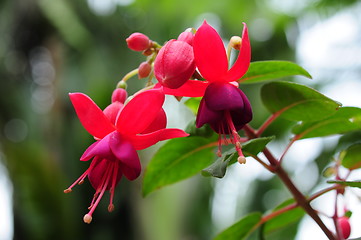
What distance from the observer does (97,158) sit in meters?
0.45

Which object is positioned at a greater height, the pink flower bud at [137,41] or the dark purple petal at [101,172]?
the pink flower bud at [137,41]

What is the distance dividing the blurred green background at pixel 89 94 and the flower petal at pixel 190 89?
1302 mm

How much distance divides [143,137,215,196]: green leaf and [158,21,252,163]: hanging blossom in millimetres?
182

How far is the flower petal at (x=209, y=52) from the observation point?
41cm

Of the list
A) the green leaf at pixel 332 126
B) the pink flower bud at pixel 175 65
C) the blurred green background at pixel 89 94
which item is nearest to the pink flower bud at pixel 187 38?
the pink flower bud at pixel 175 65

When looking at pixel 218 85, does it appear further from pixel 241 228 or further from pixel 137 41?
pixel 241 228

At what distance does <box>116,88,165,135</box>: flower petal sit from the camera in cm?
44

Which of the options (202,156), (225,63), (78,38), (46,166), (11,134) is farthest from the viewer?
(78,38)

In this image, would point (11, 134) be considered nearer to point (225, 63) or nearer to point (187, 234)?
point (187, 234)

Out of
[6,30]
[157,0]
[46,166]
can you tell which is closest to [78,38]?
[6,30]

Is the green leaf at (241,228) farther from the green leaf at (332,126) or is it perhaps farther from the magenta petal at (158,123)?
the magenta petal at (158,123)

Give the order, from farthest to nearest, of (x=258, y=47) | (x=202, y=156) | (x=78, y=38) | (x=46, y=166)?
(x=78, y=38)
(x=258, y=47)
(x=46, y=166)
(x=202, y=156)

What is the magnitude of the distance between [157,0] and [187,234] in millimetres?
1691

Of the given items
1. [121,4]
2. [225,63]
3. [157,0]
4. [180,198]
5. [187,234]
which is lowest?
[187,234]
